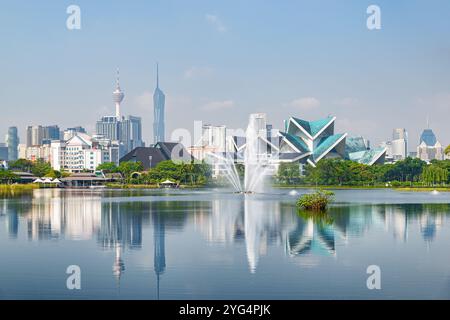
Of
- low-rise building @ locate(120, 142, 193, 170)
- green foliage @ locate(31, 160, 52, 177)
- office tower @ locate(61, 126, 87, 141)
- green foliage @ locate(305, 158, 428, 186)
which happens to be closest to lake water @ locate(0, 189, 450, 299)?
green foliage @ locate(305, 158, 428, 186)

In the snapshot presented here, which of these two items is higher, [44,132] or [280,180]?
[44,132]

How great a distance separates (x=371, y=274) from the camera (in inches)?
437

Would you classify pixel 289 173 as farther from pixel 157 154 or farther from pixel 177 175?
pixel 157 154

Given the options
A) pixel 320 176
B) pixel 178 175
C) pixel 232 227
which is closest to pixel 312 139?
pixel 320 176

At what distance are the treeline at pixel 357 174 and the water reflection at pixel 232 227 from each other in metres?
41.0

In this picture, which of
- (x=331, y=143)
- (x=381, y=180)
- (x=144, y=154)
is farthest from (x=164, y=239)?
(x=144, y=154)

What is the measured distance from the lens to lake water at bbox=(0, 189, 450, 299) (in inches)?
395

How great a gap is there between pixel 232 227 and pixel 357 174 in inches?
2124

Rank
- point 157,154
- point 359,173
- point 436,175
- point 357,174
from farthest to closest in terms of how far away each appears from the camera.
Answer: point 157,154, point 359,173, point 357,174, point 436,175

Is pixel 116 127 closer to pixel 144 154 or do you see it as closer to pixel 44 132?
pixel 44 132

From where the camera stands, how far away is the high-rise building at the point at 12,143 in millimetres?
172875

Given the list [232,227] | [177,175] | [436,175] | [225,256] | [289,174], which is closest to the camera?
[225,256]

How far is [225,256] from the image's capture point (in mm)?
13242
